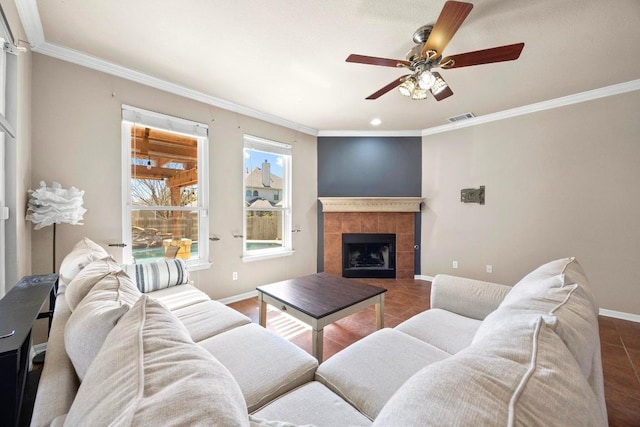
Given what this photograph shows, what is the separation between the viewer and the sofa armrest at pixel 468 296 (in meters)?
1.76

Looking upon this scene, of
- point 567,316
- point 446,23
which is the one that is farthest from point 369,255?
point 567,316

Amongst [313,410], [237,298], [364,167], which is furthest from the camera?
[364,167]

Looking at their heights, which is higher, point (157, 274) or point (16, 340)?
point (16, 340)

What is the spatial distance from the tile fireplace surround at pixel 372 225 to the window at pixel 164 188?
202 cm

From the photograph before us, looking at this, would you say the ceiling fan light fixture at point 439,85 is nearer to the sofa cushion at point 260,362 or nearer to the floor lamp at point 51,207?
the sofa cushion at point 260,362

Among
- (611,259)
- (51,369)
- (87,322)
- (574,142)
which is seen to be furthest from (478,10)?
(611,259)

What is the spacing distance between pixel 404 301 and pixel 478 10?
3.04 meters

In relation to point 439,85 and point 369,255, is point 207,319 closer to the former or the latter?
point 439,85

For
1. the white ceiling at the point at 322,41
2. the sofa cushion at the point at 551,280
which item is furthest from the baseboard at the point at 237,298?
the sofa cushion at the point at 551,280

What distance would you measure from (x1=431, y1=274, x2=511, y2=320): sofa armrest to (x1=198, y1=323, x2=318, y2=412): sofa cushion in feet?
3.86

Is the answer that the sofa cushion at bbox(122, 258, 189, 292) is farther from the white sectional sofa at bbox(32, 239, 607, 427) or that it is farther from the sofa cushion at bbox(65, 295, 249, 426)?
the sofa cushion at bbox(65, 295, 249, 426)

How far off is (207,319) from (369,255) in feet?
10.9

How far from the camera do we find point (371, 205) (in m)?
4.37

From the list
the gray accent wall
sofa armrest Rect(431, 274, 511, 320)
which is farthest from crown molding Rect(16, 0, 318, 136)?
sofa armrest Rect(431, 274, 511, 320)
